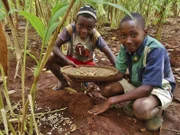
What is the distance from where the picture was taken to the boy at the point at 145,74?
156 centimetres

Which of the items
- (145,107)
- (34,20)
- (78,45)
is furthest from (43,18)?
(34,20)

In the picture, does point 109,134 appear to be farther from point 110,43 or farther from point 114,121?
point 110,43

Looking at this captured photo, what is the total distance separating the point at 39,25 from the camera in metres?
0.92

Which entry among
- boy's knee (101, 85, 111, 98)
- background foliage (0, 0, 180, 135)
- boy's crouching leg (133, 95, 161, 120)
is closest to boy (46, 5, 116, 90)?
background foliage (0, 0, 180, 135)

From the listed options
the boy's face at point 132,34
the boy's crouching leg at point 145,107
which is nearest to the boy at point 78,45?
the boy's face at point 132,34

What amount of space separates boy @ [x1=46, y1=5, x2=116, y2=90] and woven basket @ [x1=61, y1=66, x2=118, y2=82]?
0.13 m

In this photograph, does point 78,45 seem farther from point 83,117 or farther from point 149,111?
point 149,111

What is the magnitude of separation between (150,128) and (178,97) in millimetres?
604

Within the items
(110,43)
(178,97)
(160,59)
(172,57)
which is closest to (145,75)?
(160,59)

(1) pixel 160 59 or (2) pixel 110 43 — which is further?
(2) pixel 110 43

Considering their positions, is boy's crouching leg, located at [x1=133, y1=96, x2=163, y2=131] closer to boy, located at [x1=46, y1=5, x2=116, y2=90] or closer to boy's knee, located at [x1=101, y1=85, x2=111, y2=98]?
boy's knee, located at [x1=101, y1=85, x2=111, y2=98]

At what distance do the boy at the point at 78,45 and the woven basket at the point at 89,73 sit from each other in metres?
0.13

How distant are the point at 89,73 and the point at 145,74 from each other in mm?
404

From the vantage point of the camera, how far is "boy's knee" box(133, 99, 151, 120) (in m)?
1.57
